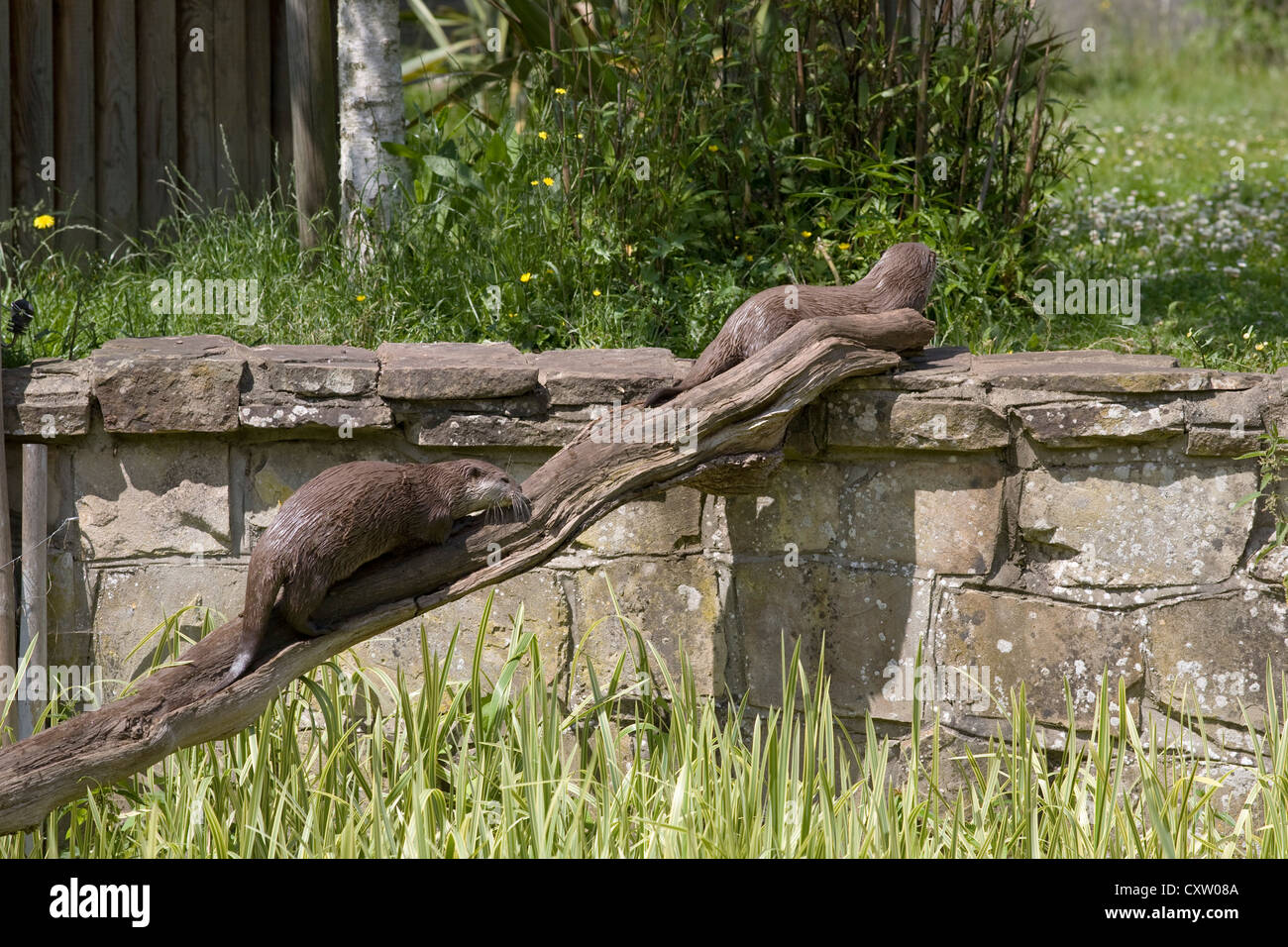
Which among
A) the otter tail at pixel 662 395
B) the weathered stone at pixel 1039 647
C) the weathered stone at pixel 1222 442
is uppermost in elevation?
the otter tail at pixel 662 395

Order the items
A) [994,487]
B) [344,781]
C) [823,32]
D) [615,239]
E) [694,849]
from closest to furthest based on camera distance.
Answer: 1. [694,849]
2. [344,781]
3. [994,487]
4. [615,239]
5. [823,32]

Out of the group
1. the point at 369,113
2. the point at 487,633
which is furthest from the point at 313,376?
the point at 369,113

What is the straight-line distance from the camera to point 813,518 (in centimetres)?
312

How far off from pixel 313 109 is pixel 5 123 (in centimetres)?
111

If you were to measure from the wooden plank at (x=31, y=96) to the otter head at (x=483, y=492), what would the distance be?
2.71 metres

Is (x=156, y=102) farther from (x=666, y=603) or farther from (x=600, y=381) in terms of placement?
Answer: (x=666, y=603)

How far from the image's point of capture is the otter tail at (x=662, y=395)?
291 centimetres

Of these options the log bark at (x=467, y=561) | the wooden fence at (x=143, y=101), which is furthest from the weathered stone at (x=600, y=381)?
the wooden fence at (x=143, y=101)

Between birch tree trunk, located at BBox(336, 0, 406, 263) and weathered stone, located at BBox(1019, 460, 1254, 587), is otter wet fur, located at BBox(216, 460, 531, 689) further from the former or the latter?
birch tree trunk, located at BBox(336, 0, 406, 263)

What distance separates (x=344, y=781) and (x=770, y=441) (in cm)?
127

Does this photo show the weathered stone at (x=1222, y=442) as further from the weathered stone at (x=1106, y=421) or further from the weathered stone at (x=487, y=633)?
the weathered stone at (x=487, y=633)
